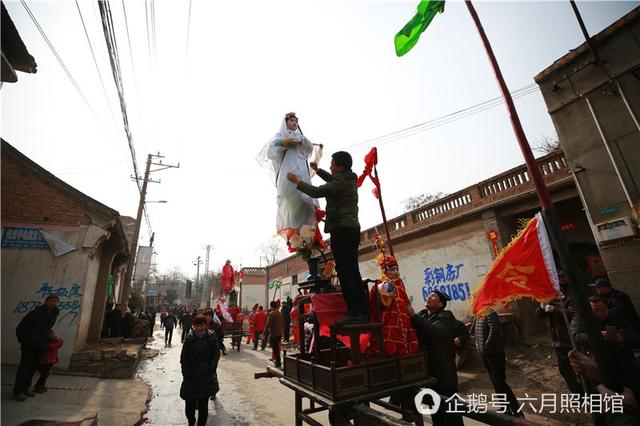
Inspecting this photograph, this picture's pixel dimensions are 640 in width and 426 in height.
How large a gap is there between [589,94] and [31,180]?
49.5 ft

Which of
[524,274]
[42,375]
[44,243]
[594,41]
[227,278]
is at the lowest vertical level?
[42,375]

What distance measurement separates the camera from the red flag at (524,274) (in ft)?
11.7

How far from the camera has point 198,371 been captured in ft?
16.0

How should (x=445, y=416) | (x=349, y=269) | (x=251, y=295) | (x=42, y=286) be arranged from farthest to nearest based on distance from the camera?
(x=251, y=295), (x=42, y=286), (x=445, y=416), (x=349, y=269)

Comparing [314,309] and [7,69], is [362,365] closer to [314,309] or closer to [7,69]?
[314,309]

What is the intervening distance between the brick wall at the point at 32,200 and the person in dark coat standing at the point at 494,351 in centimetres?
1089

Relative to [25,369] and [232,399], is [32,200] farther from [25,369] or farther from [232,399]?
[232,399]

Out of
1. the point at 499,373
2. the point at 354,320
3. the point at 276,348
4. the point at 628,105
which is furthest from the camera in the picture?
the point at 276,348

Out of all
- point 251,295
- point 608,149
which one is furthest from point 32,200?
point 251,295

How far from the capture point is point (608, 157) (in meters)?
6.72

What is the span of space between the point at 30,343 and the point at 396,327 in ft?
23.3

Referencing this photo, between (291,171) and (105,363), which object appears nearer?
(291,171)

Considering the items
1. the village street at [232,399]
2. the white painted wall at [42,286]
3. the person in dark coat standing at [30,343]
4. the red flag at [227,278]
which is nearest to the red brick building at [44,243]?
the white painted wall at [42,286]

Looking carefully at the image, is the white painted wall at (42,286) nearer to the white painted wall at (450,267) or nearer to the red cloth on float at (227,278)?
the red cloth on float at (227,278)
